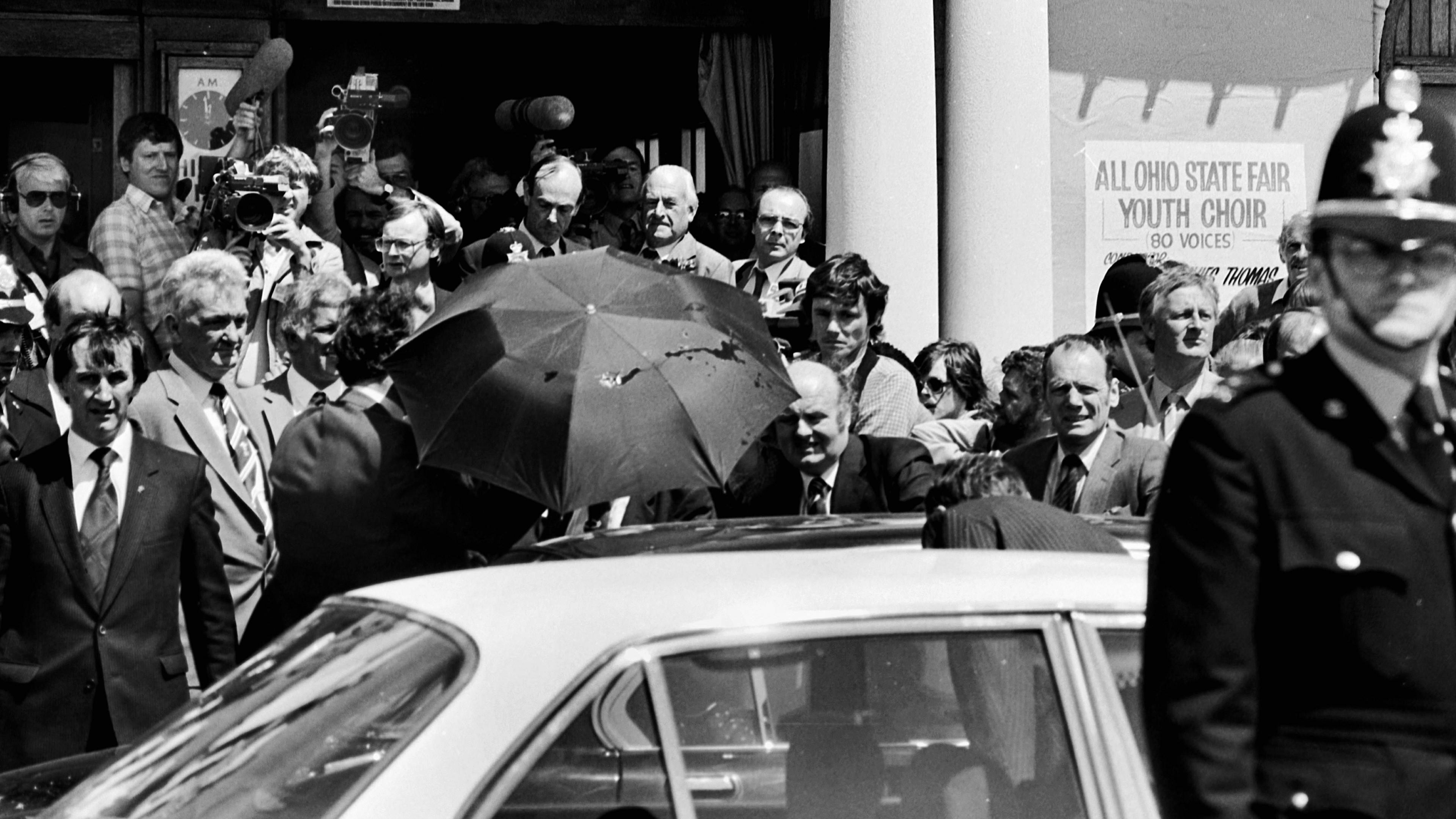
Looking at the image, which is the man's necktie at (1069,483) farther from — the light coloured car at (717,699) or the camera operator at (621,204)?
the camera operator at (621,204)

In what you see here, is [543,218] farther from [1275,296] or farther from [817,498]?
[1275,296]

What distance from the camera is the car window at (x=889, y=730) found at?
303 cm

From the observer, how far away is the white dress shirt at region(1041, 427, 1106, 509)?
615 centimetres

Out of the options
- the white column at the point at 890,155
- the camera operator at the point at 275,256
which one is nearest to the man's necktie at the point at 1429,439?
the camera operator at the point at 275,256

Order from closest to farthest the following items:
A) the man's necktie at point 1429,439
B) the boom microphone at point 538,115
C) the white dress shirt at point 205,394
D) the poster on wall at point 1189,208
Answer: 1. the man's necktie at point 1429,439
2. the white dress shirt at point 205,394
3. the boom microphone at point 538,115
4. the poster on wall at point 1189,208

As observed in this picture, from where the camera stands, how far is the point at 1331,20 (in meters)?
12.3

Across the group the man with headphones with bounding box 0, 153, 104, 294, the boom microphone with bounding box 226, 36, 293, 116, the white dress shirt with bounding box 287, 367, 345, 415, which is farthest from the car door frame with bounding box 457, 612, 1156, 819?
the boom microphone with bounding box 226, 36, 293, 116

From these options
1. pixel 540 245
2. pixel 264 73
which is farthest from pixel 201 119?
pixel 540 245

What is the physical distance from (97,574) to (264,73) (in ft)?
15.1

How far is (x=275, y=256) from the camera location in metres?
8.43

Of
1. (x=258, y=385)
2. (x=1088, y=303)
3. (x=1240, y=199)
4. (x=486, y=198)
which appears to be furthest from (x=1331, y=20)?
(x=258, y=385)

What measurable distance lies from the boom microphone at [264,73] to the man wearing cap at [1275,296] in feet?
15.1

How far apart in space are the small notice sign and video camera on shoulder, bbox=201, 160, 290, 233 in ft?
12.6

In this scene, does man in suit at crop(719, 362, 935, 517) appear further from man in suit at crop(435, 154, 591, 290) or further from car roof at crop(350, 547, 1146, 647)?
car roof at crop(350, 547, 1146, 647)
